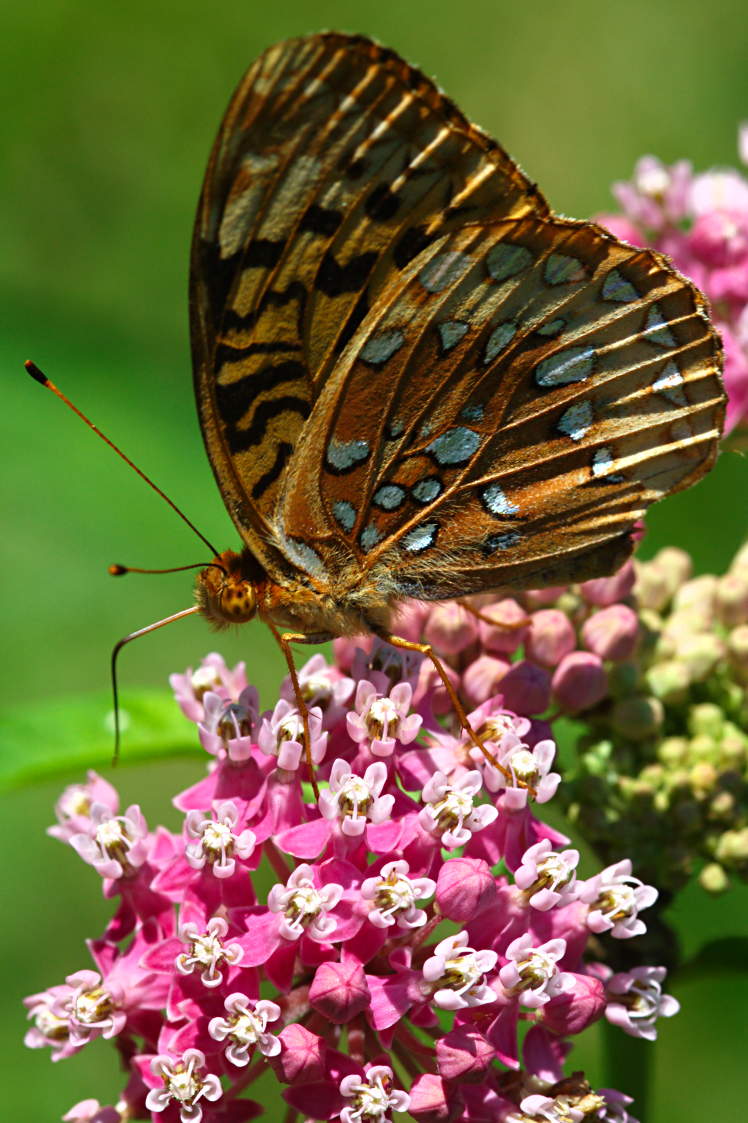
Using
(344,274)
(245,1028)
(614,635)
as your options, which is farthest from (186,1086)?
(344,274)

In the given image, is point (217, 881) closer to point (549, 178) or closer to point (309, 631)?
point (309, 631)

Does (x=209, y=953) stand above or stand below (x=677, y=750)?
below

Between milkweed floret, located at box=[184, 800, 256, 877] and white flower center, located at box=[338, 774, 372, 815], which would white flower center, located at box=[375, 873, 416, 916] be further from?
milkweed floret, located at box=[184, 800, 256, 877]

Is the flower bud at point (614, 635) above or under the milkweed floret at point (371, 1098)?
above

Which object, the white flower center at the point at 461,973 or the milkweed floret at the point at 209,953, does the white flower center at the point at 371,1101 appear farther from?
the milkweed floret at the point at 209,953

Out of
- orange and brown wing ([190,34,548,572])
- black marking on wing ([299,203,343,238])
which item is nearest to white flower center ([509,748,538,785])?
orange and brown wing ([190,34,548,572])

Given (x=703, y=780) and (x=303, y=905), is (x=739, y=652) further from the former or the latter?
(x=303, y=905)

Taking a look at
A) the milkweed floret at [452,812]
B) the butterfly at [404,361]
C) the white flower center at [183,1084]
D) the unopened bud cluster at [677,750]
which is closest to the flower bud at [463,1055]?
the milkweed floret at [452,812]
